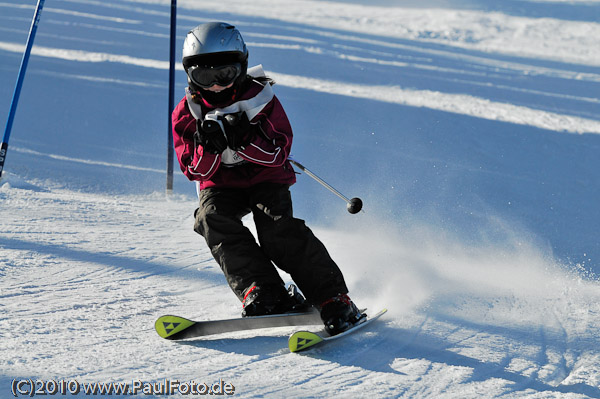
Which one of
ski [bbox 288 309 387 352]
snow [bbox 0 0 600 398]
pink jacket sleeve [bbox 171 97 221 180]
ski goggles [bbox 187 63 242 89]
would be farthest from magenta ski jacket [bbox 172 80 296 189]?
ski [bbox 288 309 387 352]

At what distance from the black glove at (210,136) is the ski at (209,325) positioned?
0.78m

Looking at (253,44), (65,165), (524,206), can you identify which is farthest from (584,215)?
(253,44)

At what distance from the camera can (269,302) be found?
2889 millimetres

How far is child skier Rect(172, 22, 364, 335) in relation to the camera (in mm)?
2914

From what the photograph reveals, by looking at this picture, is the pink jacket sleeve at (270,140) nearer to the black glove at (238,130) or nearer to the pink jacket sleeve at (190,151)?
the black glove at (238,130)

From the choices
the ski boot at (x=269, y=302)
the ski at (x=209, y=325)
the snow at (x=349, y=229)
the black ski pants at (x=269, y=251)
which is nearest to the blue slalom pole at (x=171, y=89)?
the snow at (x=349, y=229)

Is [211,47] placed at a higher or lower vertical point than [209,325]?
higher

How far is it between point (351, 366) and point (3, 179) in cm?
337

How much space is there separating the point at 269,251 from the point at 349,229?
1639 millimetres

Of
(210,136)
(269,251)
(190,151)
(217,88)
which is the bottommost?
(269,251)

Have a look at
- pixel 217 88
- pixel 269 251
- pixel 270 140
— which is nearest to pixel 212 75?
pixel 217 88

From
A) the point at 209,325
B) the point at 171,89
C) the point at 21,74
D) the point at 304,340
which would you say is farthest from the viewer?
the point at 171,89

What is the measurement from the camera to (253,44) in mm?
12547

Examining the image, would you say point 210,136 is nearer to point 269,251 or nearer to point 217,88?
point 217,88
